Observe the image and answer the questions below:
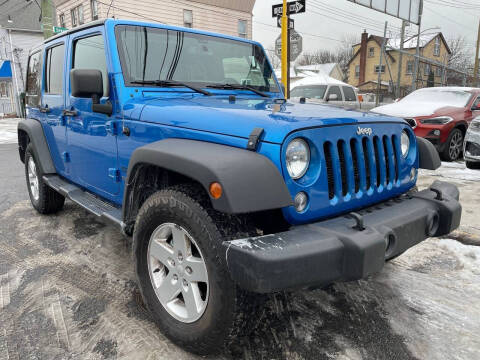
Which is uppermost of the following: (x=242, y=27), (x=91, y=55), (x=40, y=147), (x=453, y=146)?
(x=242, y=27)

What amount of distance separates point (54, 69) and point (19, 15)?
2560cm

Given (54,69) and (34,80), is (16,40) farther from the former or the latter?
(54,69)

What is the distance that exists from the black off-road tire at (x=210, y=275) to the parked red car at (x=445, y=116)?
20.7 feet

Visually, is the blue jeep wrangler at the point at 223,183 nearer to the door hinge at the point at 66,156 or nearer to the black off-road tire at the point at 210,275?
the black off-road tire at the point at 210,275

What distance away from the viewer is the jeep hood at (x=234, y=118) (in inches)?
72.7

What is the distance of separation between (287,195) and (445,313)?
1547mm

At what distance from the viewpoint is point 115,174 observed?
2.79m

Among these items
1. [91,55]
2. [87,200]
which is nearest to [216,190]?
[87,200]

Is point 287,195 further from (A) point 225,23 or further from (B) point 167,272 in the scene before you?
(A) point 225,23

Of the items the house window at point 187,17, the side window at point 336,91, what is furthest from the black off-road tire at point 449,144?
the house window at point 187,17

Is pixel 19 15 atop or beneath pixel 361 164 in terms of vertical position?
atop

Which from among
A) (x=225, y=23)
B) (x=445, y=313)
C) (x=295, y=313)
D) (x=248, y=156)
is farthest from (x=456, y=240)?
(x=225, y=23)

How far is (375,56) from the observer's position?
47938 millimetres

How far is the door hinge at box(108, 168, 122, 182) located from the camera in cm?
276
